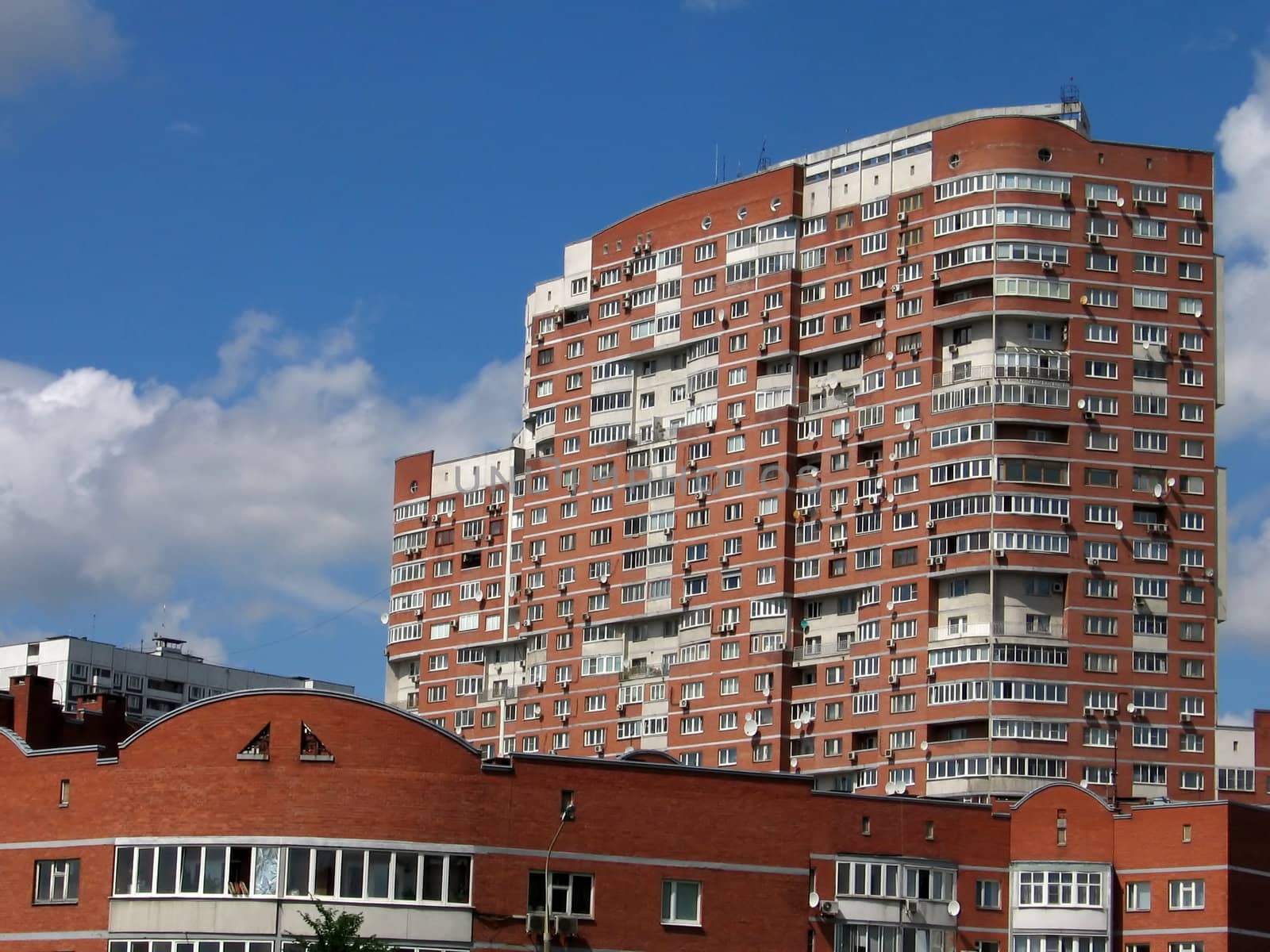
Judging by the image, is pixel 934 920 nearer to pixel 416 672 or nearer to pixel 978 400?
pixel 978 400

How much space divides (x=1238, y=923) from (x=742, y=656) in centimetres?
6014

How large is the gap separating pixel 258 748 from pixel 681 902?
15401mm

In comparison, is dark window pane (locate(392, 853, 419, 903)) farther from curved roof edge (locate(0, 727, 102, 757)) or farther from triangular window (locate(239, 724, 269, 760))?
curved roof edge (locate(0, 727, 102, 757))

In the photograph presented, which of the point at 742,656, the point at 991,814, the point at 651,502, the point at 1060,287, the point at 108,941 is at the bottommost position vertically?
the point at 108,941

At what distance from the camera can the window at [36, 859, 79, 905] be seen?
82.6 metres

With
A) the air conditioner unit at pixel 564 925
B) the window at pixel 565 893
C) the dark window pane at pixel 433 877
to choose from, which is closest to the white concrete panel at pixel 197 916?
the dark window pane at pixel 433 877

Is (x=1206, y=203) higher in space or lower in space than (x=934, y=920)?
higher

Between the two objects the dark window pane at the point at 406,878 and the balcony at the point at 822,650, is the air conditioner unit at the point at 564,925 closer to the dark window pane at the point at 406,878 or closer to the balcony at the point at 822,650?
the dark window pane at the point at 406,878

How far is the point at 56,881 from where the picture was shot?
83.2 metres

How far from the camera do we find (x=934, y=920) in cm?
8819

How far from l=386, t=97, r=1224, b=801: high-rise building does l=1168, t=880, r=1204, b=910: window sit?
40.9 m

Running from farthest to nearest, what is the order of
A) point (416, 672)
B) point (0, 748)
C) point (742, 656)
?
point (416, 672) < point (742, 656) < point (0, 748)

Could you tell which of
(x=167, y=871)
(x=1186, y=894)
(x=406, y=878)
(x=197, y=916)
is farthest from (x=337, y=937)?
(x=1186, y=894)

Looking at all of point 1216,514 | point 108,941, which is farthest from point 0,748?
point 1216,514
